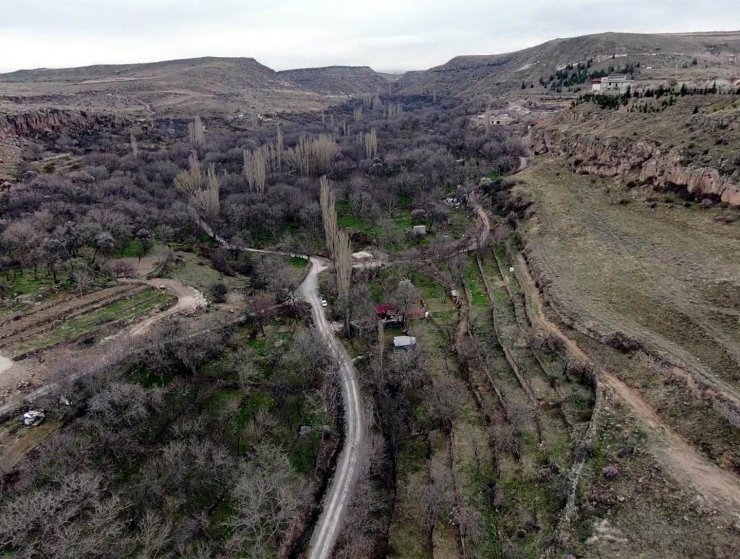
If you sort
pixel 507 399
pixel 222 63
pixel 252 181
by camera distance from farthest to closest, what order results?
pixel 222 63
pixel 252 181
pixel 507 399

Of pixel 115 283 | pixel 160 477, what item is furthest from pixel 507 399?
pixel 115 283

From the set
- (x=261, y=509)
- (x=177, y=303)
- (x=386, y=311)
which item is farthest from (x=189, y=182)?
(x=261, y=509)

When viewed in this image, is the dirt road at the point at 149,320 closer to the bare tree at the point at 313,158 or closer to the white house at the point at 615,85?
the bare tree at the point at 313,158

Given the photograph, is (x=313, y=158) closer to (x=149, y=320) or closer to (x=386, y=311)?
(x=386, y=311)

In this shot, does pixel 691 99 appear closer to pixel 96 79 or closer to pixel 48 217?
pixel 48 217

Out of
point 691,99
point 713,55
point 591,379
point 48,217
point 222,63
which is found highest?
point 222,63

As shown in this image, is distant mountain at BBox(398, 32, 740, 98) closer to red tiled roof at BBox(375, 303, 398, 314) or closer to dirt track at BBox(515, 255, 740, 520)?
red tiled roof at BBox(375, 303, 398, 314)

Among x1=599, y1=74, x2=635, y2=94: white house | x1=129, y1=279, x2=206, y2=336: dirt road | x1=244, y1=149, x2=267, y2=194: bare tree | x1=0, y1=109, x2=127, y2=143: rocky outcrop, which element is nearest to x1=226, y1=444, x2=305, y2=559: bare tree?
x1=129, y1=279, x2=206, y2=336: dirt road
